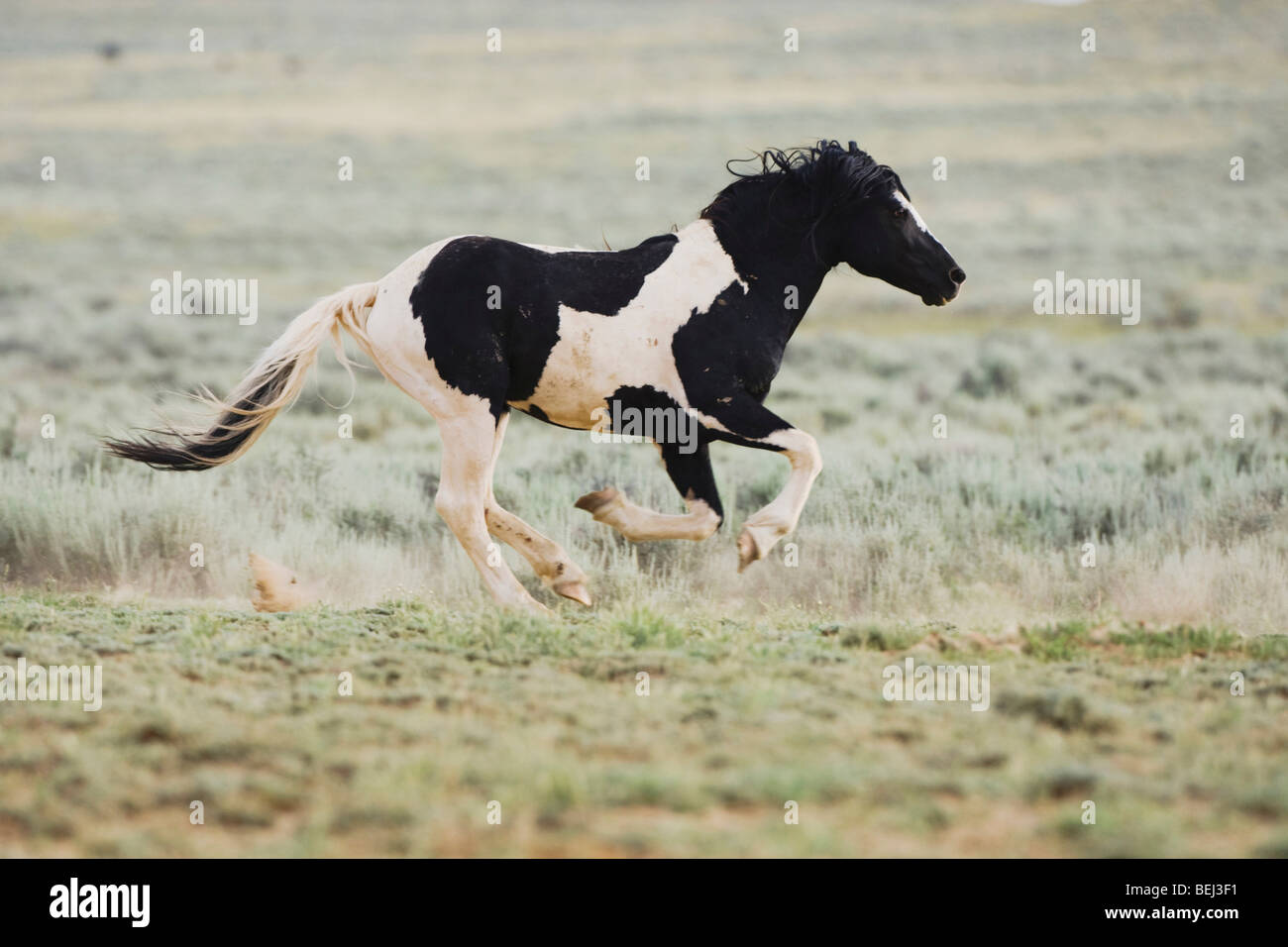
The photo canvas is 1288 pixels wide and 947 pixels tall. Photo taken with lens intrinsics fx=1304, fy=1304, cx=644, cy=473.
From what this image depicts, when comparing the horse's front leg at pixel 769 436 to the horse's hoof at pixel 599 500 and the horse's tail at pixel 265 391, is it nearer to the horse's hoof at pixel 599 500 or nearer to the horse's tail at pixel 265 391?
the horse's hoof at pixel 599 500

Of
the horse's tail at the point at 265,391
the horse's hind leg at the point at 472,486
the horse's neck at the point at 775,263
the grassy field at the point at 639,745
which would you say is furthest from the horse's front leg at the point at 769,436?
the horse's tail at the point at 265,391

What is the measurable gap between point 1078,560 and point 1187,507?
160cm

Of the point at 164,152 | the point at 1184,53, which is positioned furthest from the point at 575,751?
the point at 1184,53

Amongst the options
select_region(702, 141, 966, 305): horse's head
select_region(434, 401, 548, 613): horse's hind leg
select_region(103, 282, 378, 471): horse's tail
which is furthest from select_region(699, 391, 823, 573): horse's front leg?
select_region(103, 282, 378, 471): horse's tail

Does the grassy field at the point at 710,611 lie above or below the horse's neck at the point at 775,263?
below

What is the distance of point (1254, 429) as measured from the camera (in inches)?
529

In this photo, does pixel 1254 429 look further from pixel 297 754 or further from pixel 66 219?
pixel 66 219

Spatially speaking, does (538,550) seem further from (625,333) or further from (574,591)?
(625,333)

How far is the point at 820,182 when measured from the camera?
7.36m

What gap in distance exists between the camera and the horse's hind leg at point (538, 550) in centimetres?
730

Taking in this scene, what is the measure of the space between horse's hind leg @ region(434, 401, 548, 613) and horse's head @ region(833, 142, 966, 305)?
231 cm

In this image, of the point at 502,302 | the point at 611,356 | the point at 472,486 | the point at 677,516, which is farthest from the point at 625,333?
the point at 472,486

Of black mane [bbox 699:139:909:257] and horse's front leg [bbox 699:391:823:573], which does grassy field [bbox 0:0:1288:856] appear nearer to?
horse's front leg [bbox 699:391:823:573]

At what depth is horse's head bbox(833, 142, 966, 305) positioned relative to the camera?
24.0 feet
